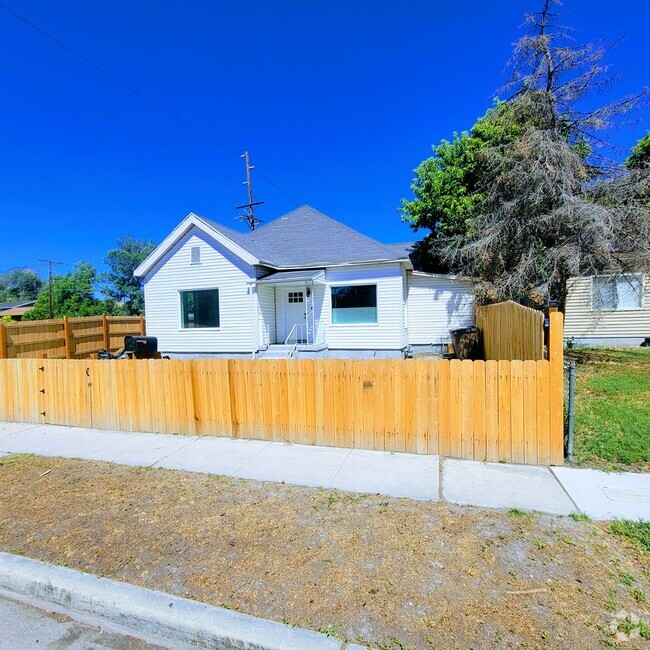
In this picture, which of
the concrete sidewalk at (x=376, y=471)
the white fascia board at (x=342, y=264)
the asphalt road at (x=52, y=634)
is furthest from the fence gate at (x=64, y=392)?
the white fascia board at (x=342, y=264)

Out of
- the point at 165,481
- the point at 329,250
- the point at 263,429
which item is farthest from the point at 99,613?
the point at 329,250

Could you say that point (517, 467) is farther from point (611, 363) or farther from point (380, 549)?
point (611, 363)

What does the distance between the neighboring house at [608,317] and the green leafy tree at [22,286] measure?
90.6m

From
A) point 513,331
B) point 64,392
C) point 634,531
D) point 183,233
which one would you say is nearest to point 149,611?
point 634,531

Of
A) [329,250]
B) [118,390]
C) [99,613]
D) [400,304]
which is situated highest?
[329,250]

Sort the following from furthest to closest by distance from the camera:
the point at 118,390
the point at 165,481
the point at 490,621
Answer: the point at 118,390 → the point at 165,481 → the point at 490,621

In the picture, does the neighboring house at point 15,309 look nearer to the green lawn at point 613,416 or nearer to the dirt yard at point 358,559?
the dirt yard at point 358,559

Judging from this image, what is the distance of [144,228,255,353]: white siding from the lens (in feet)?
46.7

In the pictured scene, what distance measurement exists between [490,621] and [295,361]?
381cm

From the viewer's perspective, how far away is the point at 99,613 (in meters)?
2.64

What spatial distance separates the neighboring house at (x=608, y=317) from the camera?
47.2ft

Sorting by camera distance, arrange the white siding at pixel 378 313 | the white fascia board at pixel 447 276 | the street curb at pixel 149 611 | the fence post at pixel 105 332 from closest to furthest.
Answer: the street curb at pixel 149 611 → the white fascia board at pixel 447 276 → the white siding at pixel 378 313 → the fence post at pixel 105 332

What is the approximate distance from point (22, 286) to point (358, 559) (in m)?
96.8

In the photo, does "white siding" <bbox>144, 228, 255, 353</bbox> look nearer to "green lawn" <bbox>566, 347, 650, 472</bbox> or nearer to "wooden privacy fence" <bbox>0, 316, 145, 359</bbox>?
"wooden privacy fence" <bbox>0, 316, 145, 359</bbox>
